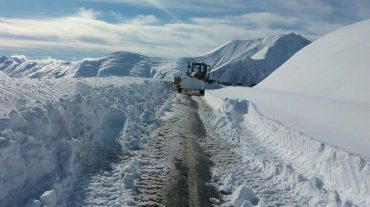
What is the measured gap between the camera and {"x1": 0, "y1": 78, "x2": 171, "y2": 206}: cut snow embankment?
714cm

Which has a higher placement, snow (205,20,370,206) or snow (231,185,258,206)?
snow (205,20,370,206)

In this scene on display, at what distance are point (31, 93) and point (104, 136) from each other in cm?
254

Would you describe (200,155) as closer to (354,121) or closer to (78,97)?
(78,97)

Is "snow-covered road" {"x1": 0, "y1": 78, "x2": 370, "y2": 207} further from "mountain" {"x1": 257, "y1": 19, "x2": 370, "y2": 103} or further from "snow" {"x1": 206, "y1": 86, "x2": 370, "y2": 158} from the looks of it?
"mountain" {"x1": 257, "y1": 19, "x2": 370, "y2": 103}

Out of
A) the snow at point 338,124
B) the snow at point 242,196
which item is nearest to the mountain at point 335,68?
the snow at point 338,124

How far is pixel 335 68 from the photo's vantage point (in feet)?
125

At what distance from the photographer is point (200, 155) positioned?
12.9 m

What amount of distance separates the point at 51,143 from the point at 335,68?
33513 millimetres

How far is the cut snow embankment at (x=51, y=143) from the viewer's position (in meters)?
7.14

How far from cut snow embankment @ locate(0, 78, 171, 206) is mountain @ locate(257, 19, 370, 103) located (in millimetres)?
18963

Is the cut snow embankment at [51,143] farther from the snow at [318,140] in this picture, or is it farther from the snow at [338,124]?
the snow at [338,124]

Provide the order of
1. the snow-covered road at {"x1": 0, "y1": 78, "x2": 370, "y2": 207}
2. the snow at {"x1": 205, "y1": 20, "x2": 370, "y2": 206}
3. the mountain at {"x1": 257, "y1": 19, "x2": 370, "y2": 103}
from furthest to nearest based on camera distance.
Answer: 1. the mountain at {"x1": 257, "y1": 19, "x2": 370, "y2": 103}
2. the snow at {"x1": 205, "y1": 20, "x2": 370, "y2": 206}
3. the snow-covered road at {"x1": 0, "y1": 78, "x2": 370, "y2": 207}

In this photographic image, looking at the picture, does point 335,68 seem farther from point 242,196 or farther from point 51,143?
point 51,143

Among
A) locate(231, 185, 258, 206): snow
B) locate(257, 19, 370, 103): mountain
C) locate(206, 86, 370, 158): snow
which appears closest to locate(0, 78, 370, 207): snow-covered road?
locate(231, 185, 258, 206): snow
